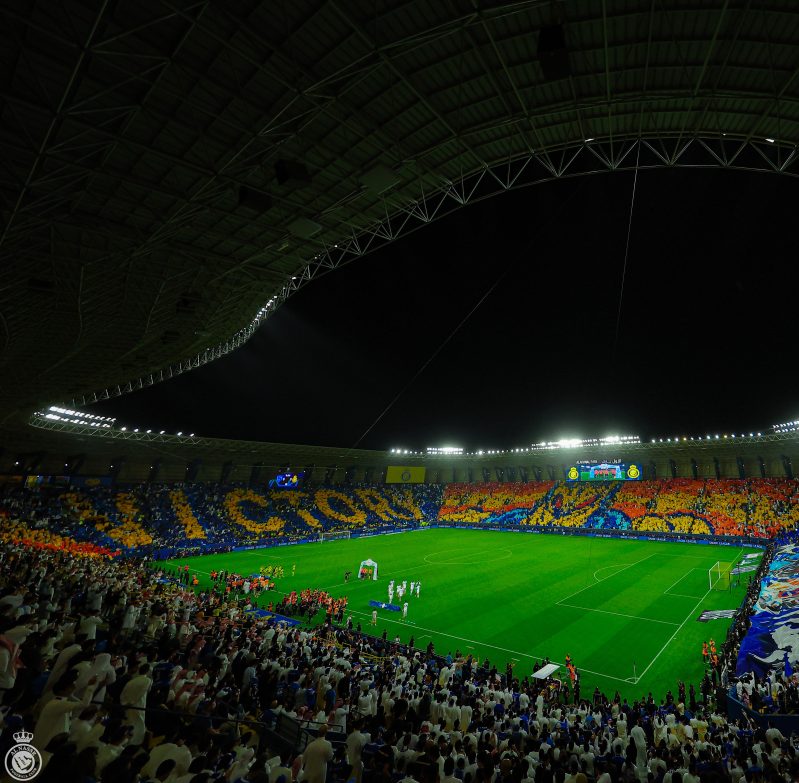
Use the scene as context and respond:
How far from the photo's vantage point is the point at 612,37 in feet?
34.6

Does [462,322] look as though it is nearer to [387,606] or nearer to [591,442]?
[387,606]

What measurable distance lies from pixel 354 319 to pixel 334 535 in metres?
27.4

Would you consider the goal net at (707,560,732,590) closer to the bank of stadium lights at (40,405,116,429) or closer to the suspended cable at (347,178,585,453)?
Answer: the suspended cable at (347,178,585,453)

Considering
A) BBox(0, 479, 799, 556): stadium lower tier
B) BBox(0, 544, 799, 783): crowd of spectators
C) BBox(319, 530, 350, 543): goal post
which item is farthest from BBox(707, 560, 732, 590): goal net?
BBox(319, 530, 350, 543): goal post

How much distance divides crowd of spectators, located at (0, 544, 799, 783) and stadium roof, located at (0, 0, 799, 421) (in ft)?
34.5

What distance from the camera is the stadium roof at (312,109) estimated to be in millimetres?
9711

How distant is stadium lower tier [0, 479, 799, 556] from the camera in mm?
40844

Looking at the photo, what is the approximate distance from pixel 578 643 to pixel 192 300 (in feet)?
80.1

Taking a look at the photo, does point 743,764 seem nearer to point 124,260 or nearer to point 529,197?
point 124,260

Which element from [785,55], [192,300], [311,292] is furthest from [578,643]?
[311,292]

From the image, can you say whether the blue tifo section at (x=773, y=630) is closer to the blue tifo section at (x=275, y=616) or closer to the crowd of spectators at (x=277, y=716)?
the crowd of spectators at (x=277, y=716)
